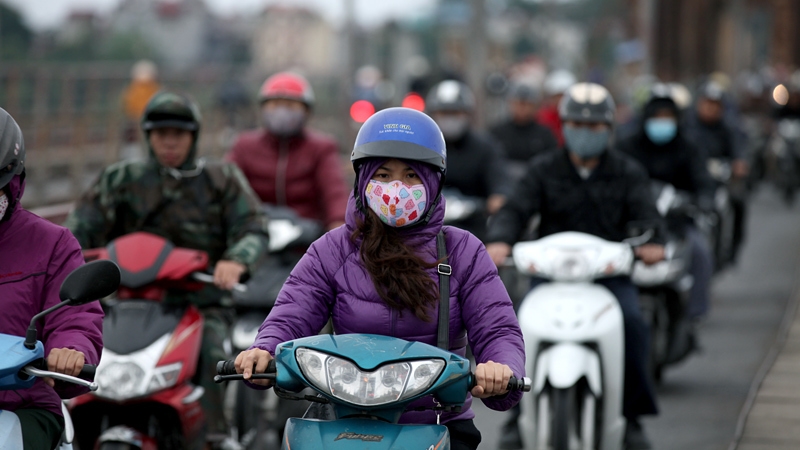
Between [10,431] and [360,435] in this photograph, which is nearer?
[360,435]

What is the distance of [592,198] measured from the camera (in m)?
7.10

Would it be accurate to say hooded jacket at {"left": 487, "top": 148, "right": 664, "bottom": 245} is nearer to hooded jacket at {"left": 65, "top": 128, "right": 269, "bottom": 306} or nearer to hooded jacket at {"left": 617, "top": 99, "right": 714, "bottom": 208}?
hooded jacket at {"left": 65, "top": 128, "right": 269, "bottom": 306}

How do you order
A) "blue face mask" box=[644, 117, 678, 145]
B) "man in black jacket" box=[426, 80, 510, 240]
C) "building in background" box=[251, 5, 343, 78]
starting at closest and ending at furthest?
"blue face mask" box=[644, 117, 678, 145] → "man in black jacket" box=[426, 80, 510, 240] → "building in background" box=[251, 5, 343, 78]

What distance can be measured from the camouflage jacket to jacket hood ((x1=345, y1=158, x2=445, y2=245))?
222cm

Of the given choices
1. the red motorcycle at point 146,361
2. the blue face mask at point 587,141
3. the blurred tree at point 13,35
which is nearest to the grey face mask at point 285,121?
the blue face mask at point 587,141

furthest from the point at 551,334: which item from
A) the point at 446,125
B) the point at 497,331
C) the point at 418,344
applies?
the point at 446,125

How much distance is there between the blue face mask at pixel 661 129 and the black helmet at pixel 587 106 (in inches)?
120

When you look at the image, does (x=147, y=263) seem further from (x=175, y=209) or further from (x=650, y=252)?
(x=650, y=252)

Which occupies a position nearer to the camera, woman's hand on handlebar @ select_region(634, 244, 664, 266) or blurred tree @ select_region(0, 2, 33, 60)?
woman's hand on handlebar @ select_region(634, 244, 664, 266)

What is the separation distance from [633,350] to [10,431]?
364 centimetres

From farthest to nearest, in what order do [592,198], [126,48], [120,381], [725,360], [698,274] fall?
[126,48], [725,360], [698,274], [592,198], [120,381]

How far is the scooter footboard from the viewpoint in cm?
369

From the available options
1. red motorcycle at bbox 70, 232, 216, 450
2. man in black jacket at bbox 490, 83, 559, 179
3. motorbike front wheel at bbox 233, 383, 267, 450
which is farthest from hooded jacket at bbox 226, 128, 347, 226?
man in black jacket at bbox 490, 83, 559, 179

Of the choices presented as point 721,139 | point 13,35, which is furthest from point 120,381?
point 13,35
